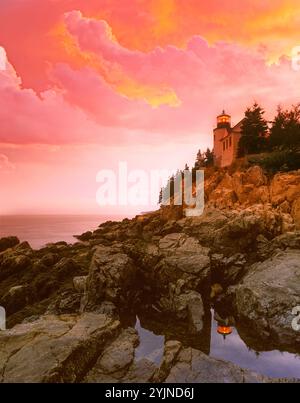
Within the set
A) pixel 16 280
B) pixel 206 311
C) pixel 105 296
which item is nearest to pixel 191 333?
pixel 206 311

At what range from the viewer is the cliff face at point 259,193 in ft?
97.7

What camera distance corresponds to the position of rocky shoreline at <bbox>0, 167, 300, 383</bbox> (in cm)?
1066

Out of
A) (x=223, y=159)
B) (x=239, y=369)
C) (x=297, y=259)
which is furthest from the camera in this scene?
(x=223, y=159)

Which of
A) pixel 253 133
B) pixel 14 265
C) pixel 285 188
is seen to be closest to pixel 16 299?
pixel 14 265

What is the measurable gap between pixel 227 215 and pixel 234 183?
36.1ft

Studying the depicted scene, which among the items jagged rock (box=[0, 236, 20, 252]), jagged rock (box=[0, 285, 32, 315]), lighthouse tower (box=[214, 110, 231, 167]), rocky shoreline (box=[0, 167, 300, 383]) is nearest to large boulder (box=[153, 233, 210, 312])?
rocky shoreline (box=[0, 167, 300, 383])

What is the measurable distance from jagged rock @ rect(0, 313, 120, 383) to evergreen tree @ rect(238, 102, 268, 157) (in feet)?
128

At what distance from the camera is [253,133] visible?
45.8 metres

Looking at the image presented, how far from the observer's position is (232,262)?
22250mm

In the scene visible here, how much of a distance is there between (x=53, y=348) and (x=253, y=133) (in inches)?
1707

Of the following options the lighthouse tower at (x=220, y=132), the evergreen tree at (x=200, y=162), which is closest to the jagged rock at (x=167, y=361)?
the lighthouse tower at (x=220, y=132)

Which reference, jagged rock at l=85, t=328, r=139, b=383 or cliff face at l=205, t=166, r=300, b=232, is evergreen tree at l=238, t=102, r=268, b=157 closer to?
cliff face at l=205, t=166, r=300, b=232

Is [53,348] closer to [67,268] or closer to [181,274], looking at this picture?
[181,274]

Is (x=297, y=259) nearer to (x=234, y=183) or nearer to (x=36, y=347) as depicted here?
(x=36, y=347)
